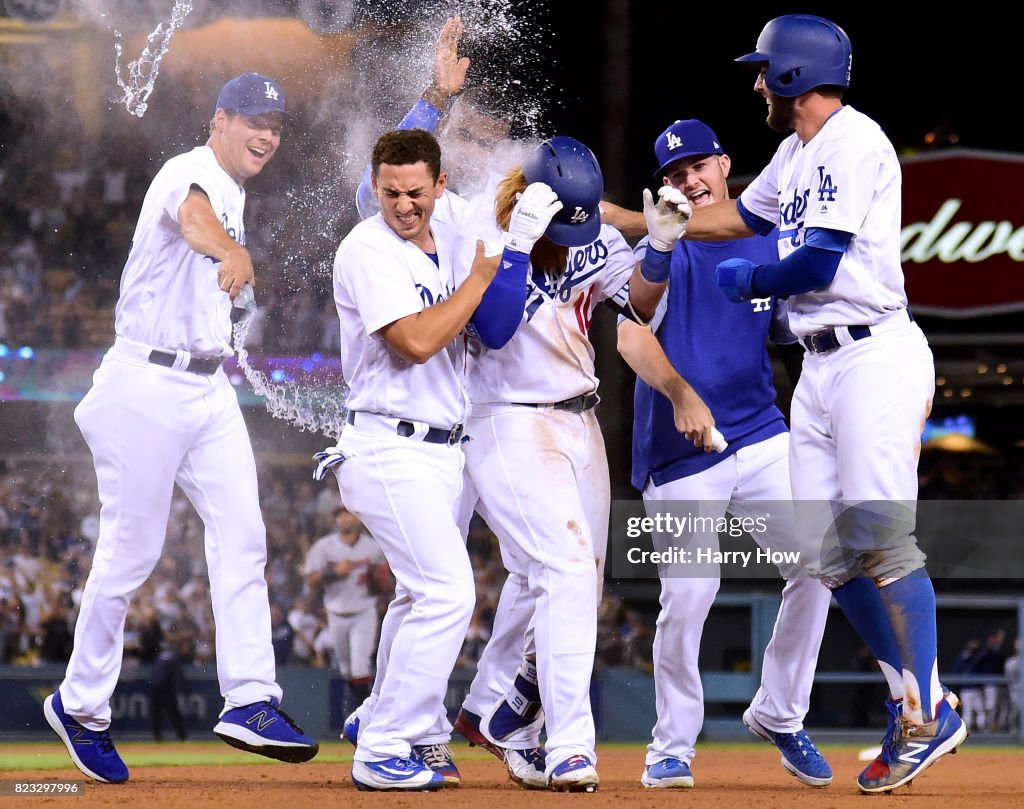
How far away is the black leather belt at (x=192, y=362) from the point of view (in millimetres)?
4207

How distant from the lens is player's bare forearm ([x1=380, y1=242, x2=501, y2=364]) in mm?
3594

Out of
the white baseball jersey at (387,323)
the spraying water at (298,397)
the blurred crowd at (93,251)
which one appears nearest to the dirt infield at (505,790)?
the white baseball jersey at (387,323)

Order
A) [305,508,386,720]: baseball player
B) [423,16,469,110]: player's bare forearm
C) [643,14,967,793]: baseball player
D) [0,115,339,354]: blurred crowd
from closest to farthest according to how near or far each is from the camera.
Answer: [643,14,967,793]: baseball player, [423,16,469,110]: player's bare forearm, [0,115,339,354]: blurred crowd, [305,508,386,720]: baseball player

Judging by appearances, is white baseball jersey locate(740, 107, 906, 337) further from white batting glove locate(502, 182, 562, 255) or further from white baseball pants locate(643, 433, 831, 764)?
white baseball pants locate(643, 433, 831, 764)

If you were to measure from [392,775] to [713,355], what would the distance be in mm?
1773

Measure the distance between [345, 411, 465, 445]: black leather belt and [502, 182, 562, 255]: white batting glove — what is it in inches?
21.2

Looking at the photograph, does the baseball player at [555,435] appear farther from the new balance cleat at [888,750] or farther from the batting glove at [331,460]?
the new balance cleat at [888,750]

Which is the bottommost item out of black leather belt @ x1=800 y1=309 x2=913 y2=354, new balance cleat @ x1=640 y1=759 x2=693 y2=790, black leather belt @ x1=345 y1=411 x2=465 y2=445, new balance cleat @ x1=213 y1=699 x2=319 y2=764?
new balance cleat @ x1=640 y1=759 x2=693 y2=790

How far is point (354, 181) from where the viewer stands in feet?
22.4

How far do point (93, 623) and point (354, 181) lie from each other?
3.30m

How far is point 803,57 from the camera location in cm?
382

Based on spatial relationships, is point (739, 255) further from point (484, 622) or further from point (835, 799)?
point (484, 622)

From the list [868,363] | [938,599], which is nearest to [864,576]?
[868,363]

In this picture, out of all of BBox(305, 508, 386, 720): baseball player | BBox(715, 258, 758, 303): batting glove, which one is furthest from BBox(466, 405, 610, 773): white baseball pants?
BBox(305, 508, 386, 720): baseball player
